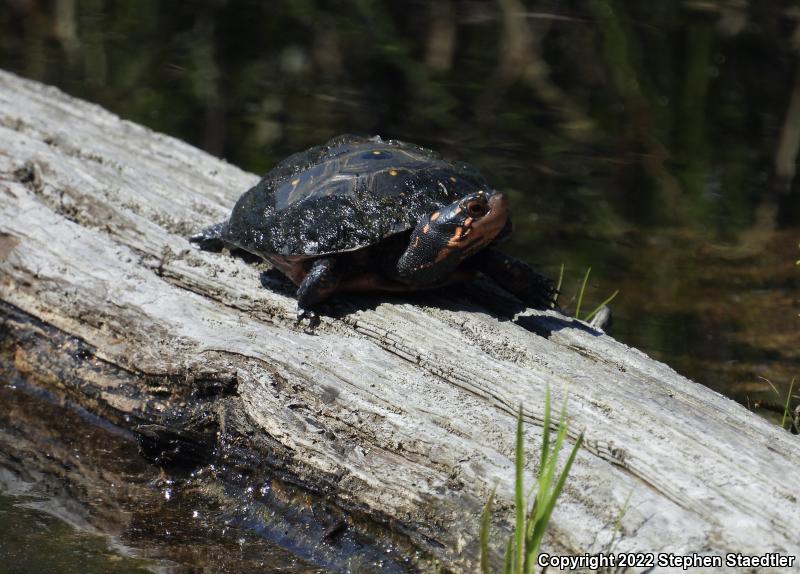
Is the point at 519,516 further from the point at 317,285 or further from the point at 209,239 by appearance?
the point at 209,239

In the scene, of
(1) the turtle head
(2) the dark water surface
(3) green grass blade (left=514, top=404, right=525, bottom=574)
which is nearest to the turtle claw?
(1) the turtle head

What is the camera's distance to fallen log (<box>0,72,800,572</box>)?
2574mm

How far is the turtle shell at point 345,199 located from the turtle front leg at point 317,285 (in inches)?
1.8

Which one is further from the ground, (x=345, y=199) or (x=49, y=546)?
(x=345, y=199)

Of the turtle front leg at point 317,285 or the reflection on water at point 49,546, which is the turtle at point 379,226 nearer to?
the turtle front leg at point 317,285

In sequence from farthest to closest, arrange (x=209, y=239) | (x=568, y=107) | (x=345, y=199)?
(x=568, y=107)
(x=209, y=239)
(x=345, y=199)

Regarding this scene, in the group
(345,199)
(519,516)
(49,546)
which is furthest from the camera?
(345,199)

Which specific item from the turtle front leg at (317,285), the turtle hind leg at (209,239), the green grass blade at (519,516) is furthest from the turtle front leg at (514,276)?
the green grass blade at (519,516)

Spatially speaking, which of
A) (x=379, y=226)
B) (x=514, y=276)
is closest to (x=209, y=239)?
(x=379, y=226)

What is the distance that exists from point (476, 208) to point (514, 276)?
39cm

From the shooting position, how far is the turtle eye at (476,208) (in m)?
3.15

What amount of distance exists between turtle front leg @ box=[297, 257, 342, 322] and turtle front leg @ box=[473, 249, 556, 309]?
502mm

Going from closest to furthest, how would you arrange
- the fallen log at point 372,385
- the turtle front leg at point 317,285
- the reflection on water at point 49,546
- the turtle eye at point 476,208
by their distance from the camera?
1. the fallen log at point 372,385
2. the reflection on water at point 49,546
3. the turtle eye at point 476,208
4. the turtle front leg at point 317,285

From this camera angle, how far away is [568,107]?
305 inches
